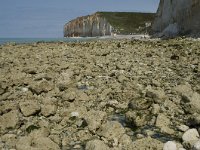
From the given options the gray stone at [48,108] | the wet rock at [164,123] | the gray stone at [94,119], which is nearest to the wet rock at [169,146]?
the wet rock at [164,123]

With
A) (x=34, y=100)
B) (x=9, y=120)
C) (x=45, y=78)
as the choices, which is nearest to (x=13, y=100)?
(x=34, y=100)

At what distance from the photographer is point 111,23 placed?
9812 centimetres

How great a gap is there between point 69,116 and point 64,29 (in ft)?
447

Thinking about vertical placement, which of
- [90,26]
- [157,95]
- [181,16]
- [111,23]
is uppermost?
[181,16]

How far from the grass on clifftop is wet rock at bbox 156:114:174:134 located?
84388mm

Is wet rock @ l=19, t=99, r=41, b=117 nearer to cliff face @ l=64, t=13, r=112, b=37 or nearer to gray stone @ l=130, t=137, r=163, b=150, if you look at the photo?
gray stone @ l=130, t=137, r=163, b=150

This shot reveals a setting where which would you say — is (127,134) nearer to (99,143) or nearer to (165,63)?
(99,143)

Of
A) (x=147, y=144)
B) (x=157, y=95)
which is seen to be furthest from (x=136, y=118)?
(x=157, y=95)

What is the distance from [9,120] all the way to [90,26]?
10241 centimetres

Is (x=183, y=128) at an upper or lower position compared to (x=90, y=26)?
lower

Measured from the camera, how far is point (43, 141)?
6254 mm

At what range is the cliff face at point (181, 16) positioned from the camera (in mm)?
34875

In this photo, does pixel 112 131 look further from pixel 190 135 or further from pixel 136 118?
pixel 190 135

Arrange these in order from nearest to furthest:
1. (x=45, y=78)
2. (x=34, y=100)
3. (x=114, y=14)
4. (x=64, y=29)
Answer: (x=34, y=100), (x=45, y=78), (x=114, y=14), (x=64, y=29)
